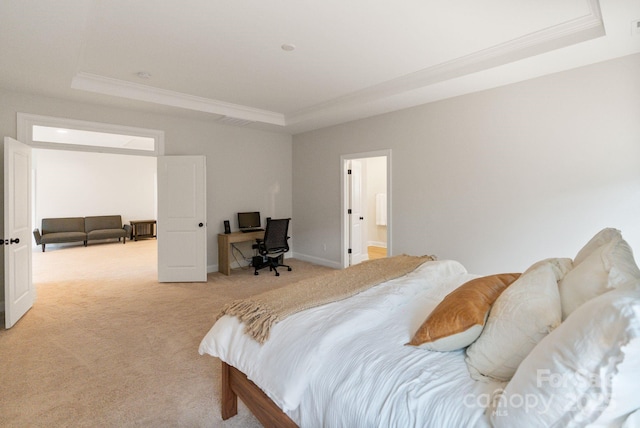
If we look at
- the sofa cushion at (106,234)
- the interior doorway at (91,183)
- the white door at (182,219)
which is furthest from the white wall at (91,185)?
the white door at (182,219)

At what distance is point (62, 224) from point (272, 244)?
6454 millimetres

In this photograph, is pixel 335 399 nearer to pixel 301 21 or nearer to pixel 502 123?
pixel 301 21

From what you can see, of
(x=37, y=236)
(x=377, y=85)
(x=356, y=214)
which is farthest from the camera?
(x=37, y=236)

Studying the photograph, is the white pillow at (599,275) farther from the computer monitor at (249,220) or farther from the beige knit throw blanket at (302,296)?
the computer monitor at (249,220)

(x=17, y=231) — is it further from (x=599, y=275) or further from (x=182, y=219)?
(x=599, y=275)

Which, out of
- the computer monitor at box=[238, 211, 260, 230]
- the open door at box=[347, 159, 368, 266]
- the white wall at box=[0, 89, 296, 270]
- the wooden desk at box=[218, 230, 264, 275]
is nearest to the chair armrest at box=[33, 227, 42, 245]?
the white wall at box=[0, 89, 296, 270]

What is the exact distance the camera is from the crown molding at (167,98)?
3.83 m

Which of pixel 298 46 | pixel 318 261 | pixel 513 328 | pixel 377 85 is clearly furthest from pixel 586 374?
pixel 318 261

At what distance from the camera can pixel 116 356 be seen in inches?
107

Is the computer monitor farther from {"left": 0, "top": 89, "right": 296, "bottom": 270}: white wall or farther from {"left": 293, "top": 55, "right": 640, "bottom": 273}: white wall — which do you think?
{"left": 293, "top": 55, "right": 640, "bottom": 273}: white wall

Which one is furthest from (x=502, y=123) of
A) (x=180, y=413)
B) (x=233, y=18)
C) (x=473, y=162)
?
(x=180, y=413)

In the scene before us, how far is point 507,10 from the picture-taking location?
99.2 inches

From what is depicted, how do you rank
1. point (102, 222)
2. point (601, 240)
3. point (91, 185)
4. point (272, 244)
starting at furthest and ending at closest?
point (91, 185) → point (102, 222) → point (272, 244) → point (601, 240)

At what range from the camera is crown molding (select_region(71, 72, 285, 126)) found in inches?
151
